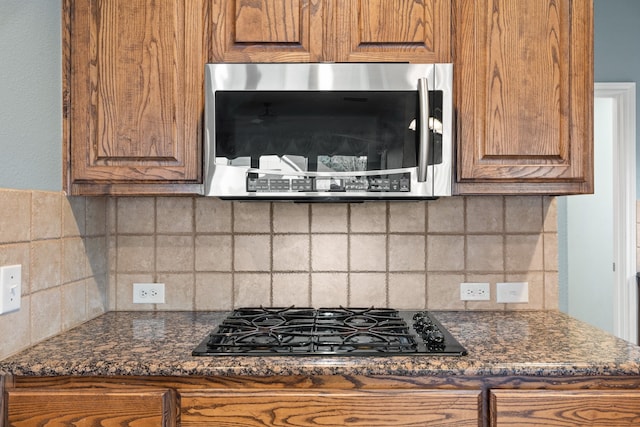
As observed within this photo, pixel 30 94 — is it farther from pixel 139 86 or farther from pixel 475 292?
pixel 475 292

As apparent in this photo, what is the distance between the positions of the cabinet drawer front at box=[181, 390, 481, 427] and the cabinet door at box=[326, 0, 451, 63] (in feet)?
3.19

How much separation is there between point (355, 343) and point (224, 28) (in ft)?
3.30

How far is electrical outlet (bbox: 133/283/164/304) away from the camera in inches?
76.7

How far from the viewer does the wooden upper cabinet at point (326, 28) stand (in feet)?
5.37

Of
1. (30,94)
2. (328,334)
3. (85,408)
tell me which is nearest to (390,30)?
(328,334)

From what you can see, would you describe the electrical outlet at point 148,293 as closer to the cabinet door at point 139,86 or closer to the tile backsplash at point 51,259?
the tile backsplash at point 51,259

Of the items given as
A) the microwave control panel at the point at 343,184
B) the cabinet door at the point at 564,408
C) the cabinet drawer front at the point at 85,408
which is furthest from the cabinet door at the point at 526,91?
the cabinet drawer front at the point at 85,408

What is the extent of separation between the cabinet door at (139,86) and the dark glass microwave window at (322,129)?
14cm

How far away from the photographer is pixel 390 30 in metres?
1.64

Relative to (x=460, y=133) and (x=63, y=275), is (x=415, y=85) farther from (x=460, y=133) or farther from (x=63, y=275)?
(x=63, y=275)

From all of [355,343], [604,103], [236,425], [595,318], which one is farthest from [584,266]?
[236,425]

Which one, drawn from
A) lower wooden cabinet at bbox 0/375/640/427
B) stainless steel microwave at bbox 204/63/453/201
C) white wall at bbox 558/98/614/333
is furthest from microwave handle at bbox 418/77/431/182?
white wall at bbox 558/98/614/333

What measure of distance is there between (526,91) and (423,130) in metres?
0.37

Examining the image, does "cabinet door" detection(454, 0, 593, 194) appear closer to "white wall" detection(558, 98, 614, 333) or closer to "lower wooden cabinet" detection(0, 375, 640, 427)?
"lower wooden cabinet" detection(0, 375, 640, 427)
